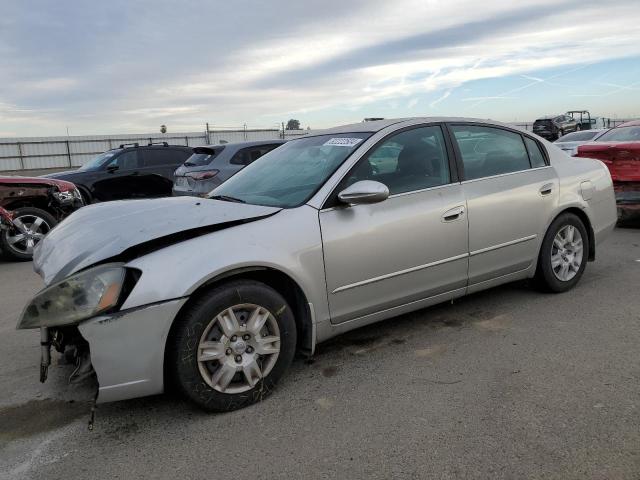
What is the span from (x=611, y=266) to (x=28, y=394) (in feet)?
18.0

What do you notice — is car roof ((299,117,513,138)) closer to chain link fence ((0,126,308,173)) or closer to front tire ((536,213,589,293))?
front tire ((536,213,589,293))

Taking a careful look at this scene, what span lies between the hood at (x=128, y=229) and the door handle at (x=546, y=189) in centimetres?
239

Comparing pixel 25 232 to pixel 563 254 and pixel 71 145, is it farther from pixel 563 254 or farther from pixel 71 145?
pixel 71 145

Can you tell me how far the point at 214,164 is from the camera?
885 cm

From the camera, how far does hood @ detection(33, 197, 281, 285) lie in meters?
2.83

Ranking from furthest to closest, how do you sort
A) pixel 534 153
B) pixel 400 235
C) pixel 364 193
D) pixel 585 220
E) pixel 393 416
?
pixel 585 220 < pixel 534 153 < pixel 400 235 < pixel 364 193 < pixel 393 416

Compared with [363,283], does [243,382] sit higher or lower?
lower

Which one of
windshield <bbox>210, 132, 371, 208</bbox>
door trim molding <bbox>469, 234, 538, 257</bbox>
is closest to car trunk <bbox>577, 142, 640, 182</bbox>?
door trim molding <bbox>469, 234, 538, 257</bbox>

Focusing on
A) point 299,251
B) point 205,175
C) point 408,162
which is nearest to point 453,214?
point 408,162

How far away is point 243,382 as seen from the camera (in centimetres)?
299

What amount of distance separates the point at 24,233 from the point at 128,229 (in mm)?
5353

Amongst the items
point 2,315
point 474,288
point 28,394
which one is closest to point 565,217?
point 474,288

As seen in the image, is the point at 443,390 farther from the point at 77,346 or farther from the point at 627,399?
the point at 77,346

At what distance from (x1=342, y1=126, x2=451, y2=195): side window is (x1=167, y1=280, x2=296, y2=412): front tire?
1.06 meters
